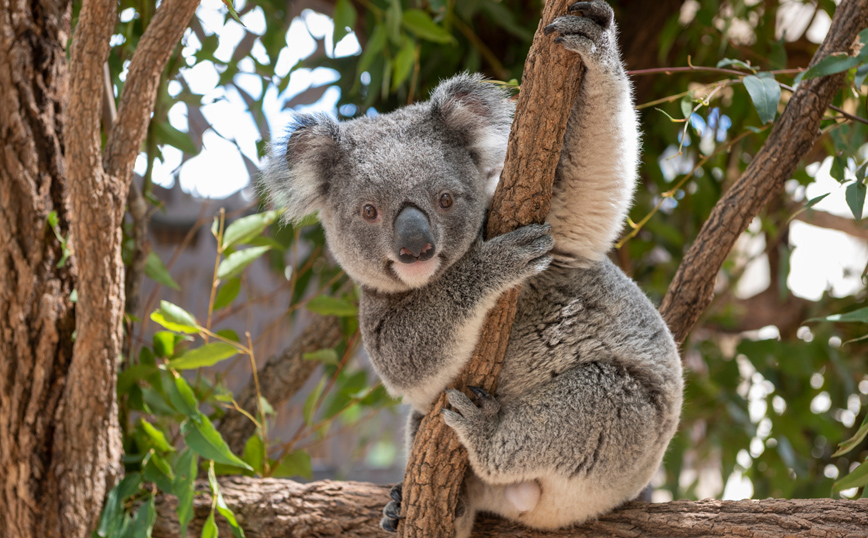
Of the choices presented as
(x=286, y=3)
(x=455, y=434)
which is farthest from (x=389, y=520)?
(x=286, y=3)

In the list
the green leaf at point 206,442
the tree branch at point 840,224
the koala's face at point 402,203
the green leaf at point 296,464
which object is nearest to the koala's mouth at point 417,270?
the koala's face at point 402,203

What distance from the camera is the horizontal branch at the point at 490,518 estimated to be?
1.66 m

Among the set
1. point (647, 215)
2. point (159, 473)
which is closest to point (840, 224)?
point (647, 215)

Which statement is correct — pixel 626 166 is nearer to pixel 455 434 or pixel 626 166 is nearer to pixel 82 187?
pixel 455 434

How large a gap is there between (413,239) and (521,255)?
0.85 feet

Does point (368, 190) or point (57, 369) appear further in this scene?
point (57, 369)

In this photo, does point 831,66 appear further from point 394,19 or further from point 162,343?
point 162,343

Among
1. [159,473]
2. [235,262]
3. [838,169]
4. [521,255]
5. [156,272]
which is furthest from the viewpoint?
[156,272]

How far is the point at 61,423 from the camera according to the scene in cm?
214

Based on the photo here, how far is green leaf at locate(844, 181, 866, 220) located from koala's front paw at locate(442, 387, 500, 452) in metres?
1.04

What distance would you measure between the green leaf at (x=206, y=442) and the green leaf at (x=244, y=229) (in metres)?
0.62

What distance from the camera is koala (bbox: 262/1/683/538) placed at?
170 cm

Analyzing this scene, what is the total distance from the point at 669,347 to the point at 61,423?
183 cm

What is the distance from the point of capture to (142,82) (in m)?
1.97
